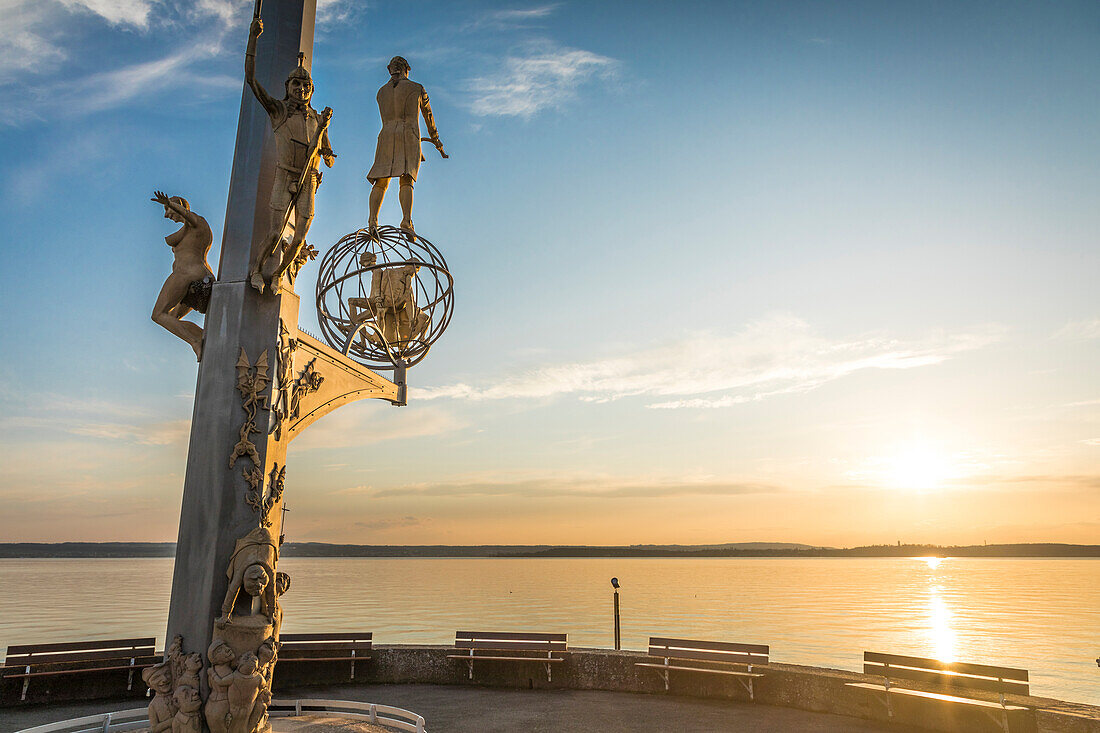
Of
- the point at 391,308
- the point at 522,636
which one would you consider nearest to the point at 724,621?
the point at 522,636

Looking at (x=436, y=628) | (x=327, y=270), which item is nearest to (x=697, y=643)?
(x=327, y=270)

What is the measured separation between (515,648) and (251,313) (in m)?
7.65

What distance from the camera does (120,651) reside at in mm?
11102

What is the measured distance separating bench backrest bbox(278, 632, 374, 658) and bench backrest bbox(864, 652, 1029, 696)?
7.65 metres

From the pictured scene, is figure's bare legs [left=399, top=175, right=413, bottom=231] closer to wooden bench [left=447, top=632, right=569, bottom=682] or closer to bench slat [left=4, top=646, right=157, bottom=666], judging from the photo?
wooden bench [left=447, top=632, right=569, bottom=682]

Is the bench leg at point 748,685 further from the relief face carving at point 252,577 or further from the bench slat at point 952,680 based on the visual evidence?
the relief face carving at point 252,577

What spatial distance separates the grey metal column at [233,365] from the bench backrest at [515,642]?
5.97 m

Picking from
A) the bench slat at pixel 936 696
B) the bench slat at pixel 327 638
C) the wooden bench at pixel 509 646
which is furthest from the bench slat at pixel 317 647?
the bench slat at pixel 936 696

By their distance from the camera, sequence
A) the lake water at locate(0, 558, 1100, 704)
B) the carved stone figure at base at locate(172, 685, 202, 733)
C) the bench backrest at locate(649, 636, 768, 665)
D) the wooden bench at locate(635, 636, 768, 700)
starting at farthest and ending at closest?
the lake water at locate(0, 558, 1100, 704)
the bench backrest at locate(649, 636, 768, 665)
the wooden bench at locate(635, 636, 768, 700)
the carved stone figure at base at locate(172, 685, 202, 733)

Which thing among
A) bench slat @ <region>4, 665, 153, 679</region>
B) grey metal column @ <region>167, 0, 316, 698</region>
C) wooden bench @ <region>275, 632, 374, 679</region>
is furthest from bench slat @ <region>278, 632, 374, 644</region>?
grey metal column @ <region>167, 0, 316, 698</region>

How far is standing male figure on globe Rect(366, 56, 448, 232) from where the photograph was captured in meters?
9.71

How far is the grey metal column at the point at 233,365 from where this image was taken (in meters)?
6.65

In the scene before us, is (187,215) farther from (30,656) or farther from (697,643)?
(697,643)

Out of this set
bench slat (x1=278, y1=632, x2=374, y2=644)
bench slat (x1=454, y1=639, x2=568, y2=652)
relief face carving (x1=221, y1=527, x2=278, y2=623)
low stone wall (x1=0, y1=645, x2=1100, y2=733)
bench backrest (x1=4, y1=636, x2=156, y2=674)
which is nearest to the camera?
relief face carving (x1=221, y1=527, x2=278, y2=623)
